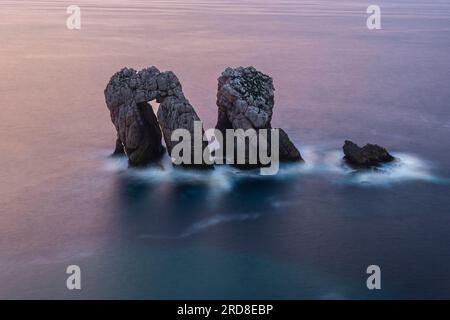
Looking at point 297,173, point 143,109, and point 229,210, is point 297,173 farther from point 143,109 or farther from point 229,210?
point 143,109

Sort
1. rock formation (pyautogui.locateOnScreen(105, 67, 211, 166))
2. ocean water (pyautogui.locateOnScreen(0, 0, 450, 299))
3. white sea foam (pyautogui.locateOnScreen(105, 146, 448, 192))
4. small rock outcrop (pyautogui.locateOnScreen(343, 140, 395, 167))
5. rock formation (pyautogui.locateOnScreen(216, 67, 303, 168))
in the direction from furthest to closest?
small rock outcrop (pyautogui.locateOnScreen(343, 140, 395, 167)) < rock formation (pyautogui.locateOnScreen(216, 67, 303, 168)) < rock formation (pyautogui.locateOnScreen(105, 67, 211, 166)) < white sea foam (pyautogui.locateOnScreen(105, 146, 448, 192)) < ocean water (pyautogui.locateOnScreen(0, 0, 450, 299))

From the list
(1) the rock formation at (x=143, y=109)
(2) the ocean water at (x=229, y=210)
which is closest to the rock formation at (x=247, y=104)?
(2) the ocean water at (x=229, y=210)

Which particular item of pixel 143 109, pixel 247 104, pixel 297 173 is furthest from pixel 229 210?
pixel 143 109

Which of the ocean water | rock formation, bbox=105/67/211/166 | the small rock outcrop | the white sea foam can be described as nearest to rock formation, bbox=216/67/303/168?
the white sea foam

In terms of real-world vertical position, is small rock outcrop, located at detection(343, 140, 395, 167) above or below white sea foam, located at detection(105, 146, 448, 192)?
above

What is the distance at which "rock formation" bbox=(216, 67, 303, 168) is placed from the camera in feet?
258

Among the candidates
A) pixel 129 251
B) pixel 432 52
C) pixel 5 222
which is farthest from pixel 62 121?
pixel 432 52

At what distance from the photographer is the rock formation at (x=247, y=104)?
78688 millimetres

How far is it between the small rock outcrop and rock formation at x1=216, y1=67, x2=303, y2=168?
6229mm

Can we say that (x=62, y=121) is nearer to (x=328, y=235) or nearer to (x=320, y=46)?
(x=328, y=235)

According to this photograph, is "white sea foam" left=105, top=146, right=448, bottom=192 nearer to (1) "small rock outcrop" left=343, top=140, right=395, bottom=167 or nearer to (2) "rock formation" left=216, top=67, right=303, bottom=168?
(1) "small rock outcrop" left=343, top=140, right=395, bottom=167

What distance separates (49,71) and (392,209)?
98.5 meters

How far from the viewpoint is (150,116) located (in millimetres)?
82250

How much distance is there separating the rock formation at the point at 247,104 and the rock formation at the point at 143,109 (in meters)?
4.74
